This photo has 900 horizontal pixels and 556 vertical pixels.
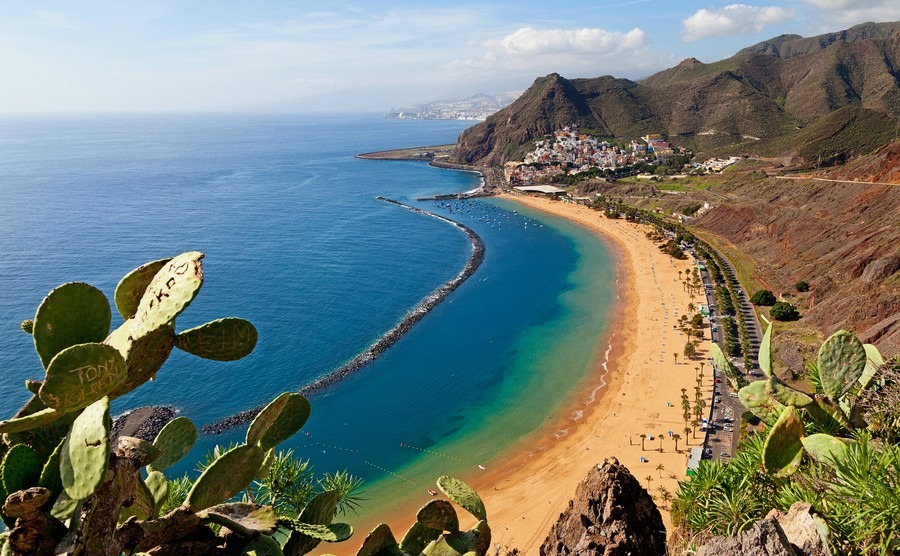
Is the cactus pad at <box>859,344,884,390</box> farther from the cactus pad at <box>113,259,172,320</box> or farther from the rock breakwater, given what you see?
the rock breakwater

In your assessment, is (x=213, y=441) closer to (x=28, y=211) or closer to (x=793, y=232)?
(x=793, y=232)

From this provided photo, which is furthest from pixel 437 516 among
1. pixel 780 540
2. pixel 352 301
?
pixel 352 301

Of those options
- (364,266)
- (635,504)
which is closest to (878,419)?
(635,504)

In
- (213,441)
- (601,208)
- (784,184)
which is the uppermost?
(784,184)

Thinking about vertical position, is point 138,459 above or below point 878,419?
above

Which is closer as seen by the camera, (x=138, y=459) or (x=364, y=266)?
(x=138, y=459)

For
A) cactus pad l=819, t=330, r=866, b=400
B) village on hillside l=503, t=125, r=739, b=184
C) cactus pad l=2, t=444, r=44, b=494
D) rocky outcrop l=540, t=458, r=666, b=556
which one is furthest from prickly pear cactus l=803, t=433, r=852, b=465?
village on hillside l=503, t=125, r=739, b=184

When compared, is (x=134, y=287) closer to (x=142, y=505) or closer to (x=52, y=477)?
(x=52, y=477)
